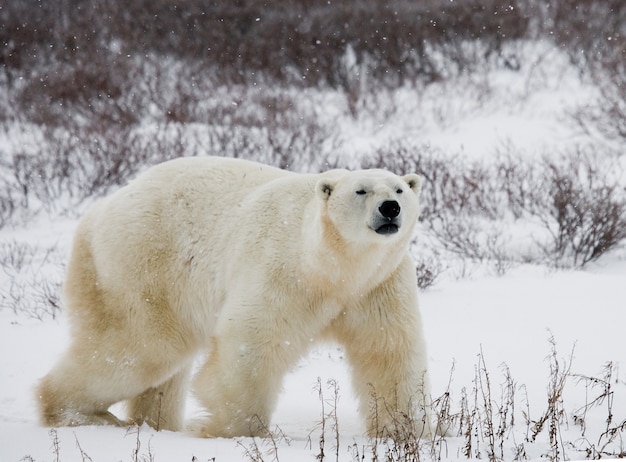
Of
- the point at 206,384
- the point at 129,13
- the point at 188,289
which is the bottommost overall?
the point at 206,384

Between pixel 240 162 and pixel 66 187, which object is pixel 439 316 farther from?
pixel 66 187

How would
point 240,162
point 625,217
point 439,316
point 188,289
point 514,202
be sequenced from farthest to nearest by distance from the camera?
1. point 514,202
2. point 625,217
3. point 439,316
4. point 240,162
5. point 188,289

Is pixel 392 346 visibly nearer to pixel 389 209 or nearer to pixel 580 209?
pixel 389 209

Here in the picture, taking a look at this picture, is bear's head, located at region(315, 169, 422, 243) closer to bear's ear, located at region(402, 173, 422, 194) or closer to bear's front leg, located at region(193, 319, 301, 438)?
bear's ear, located at region(402, 173, 422, 194)

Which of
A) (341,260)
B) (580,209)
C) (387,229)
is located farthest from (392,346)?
(580,209)

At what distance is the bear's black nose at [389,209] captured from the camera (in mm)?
2609

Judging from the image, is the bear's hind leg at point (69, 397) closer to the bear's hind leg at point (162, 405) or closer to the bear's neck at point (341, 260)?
the bear's hind leg at point (162, 405)

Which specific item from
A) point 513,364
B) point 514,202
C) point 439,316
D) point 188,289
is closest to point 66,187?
point 188,289

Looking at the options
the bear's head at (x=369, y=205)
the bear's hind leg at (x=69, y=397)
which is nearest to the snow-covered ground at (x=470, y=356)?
the bear's hind leg at (x=69, y=397)

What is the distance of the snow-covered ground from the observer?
9.06 feet

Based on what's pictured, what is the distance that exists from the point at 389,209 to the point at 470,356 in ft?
5.09

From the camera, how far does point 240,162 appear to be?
3.45 metres

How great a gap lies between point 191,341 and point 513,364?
155 cm

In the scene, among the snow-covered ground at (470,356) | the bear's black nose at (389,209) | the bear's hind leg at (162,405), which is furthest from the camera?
the bear's hind leg at (162,405)
